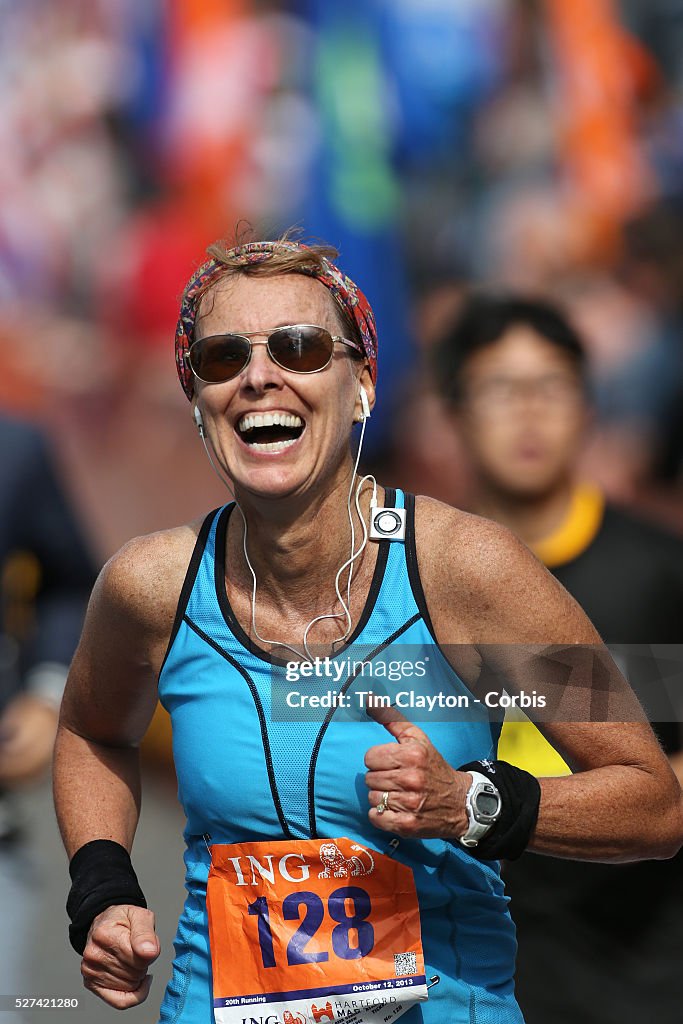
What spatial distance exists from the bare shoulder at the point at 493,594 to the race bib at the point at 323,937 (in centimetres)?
40

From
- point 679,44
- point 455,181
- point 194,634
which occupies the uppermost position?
point 679,44

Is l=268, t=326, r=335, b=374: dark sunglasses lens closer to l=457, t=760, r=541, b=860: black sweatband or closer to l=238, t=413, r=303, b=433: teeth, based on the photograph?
l=238, t=413, r=303, b=433: teeth

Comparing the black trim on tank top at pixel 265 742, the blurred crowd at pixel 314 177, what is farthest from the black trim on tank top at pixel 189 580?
the blurred crowd at pixel 314 177

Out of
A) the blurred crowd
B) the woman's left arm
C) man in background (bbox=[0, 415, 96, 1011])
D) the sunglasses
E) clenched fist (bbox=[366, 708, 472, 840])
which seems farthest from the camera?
the blurred crowd

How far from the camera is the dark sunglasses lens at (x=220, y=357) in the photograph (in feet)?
7.75

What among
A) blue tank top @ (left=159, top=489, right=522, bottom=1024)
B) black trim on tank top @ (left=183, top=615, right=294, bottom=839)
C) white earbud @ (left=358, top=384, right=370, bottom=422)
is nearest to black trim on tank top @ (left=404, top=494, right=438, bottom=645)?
blue tank top @ (left=159, top=489, right=522, bottom=1024)

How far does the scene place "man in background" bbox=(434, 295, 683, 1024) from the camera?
3305mm

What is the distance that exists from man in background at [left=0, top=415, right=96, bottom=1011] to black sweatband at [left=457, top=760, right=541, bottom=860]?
5.66ft

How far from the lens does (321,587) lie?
A: 8.01 feet

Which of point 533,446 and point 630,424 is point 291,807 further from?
point 630,424

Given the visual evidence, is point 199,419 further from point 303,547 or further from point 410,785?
point 410,785

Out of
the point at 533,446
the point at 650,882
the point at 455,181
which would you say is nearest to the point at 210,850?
the point at 650,882

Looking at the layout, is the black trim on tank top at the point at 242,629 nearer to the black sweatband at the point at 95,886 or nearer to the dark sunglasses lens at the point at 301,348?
the dark sunglasses lens at the point at 301,348

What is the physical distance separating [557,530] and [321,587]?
1.38m
